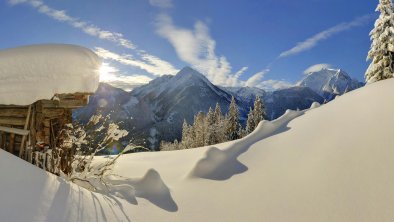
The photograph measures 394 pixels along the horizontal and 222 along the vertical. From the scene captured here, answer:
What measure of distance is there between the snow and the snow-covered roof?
2.12 m

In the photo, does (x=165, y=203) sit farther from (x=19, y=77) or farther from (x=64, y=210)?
(x=19, y=77)

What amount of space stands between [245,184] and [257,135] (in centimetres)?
450

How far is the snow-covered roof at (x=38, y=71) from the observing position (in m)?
7.70

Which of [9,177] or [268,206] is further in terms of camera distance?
[268,206]

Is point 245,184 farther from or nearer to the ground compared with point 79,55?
nearer to the ground

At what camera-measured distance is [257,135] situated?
12875mm

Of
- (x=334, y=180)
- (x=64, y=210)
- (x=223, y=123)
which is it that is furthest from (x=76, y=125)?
(x=223, y=123)

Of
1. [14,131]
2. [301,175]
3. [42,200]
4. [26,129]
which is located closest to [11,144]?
[14,131]

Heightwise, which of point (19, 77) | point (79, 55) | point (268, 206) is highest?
point (79, 55)

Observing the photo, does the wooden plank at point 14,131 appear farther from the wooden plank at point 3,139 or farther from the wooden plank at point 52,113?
the wooden plank at point 52,113

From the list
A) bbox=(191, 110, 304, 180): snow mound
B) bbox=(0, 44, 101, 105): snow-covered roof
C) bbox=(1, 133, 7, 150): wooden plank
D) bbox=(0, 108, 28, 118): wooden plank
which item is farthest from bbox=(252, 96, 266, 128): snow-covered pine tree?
bbox=(1, 133, 7, 150): wooden plank

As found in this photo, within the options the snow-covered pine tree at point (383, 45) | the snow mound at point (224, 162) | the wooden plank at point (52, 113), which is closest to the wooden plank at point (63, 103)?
the wooden plank at point (52, 113)

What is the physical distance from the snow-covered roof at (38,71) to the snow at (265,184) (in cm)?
212

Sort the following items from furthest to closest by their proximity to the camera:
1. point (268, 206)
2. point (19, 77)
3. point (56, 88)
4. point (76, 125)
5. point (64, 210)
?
point (76, 125), point (56, 88), point (19, 77), point (268, 206), point (64, 210)
